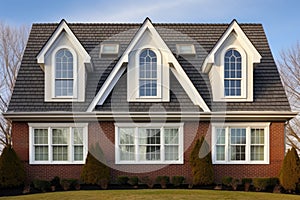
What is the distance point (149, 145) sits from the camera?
18.2m

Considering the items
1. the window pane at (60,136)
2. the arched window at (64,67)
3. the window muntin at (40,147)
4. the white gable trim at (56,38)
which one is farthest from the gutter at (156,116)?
the white gable trim at (56,38)

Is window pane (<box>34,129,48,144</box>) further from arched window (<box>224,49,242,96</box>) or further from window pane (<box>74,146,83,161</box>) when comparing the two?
arched window (<box>224,49,242,96</box>)

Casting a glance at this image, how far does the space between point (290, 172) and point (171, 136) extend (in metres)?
A: 5.21

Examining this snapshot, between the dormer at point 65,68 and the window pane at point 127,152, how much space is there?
2845 mm

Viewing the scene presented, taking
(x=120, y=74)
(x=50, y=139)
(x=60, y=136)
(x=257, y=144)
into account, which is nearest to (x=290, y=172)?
(x=257, y=144)

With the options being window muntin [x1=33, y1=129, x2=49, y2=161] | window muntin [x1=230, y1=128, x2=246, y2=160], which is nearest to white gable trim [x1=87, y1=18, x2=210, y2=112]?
window muntin [x1=230, y1=128, x2=246, y2=160]

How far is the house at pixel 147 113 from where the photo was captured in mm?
17891

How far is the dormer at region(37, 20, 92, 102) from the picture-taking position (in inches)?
715

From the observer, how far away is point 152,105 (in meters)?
18.2

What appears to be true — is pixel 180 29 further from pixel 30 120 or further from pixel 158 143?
pixel 30 120

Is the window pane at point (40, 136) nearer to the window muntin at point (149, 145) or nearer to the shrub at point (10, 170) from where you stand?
the shrub at point (10, 170)

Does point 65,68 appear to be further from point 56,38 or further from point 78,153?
point 78,153

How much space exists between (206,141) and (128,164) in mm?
3597

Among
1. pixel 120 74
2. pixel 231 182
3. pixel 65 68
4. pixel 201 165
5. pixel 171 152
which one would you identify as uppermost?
pixel 65 68
